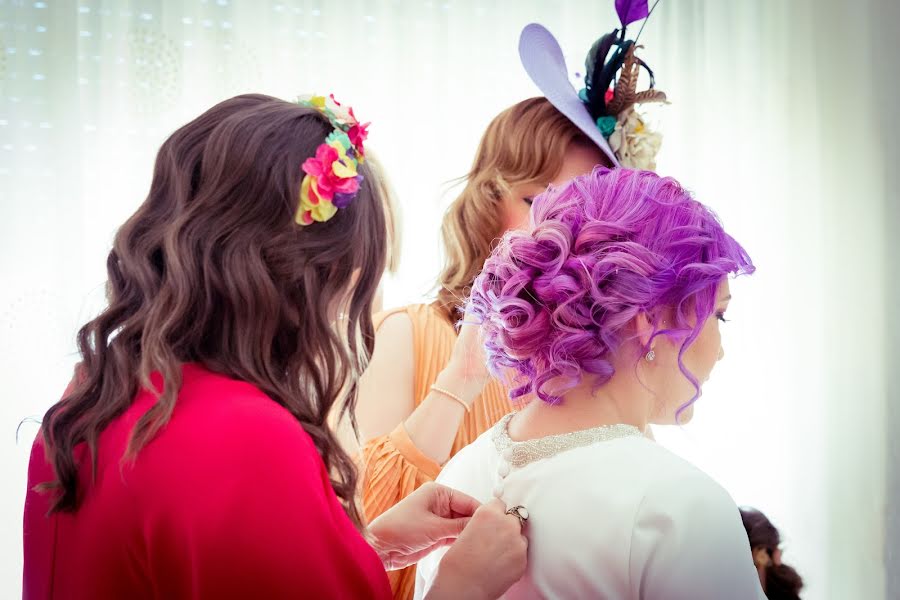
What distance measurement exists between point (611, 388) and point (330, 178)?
1.45ft

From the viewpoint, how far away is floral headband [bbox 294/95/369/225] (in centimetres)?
98

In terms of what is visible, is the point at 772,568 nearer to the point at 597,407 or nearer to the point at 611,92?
the point at 611,92

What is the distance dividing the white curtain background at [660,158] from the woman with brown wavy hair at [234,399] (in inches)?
46.4

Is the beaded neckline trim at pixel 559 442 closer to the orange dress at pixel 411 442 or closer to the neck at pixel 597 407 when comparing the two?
the neck at pixel 597 407

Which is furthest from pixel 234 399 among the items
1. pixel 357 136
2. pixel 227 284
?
pixel 357 136

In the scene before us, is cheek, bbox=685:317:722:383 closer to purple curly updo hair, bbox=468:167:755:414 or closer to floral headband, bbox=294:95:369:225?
purple curly updo hair, bbox=468:167:755:414

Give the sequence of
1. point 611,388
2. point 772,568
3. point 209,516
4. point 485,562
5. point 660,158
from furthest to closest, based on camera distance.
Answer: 1. point 660,158
2. point 772,568
3. point 611,388
4. point 485,562
5. point 209,516

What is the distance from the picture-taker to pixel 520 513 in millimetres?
959

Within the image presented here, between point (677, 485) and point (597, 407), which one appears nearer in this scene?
point (677, 485)

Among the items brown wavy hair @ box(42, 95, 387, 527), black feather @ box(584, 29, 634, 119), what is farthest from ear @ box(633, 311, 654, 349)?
black feather @ box(584, 29, 634, 119)

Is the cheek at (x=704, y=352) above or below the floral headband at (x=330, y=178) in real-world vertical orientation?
below

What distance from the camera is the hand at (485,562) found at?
92 centimetres

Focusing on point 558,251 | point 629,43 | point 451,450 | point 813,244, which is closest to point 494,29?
point 629,43

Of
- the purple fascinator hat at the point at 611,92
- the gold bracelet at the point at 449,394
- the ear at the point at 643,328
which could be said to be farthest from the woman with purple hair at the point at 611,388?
the purple fascinator hat at the point at 611,92
